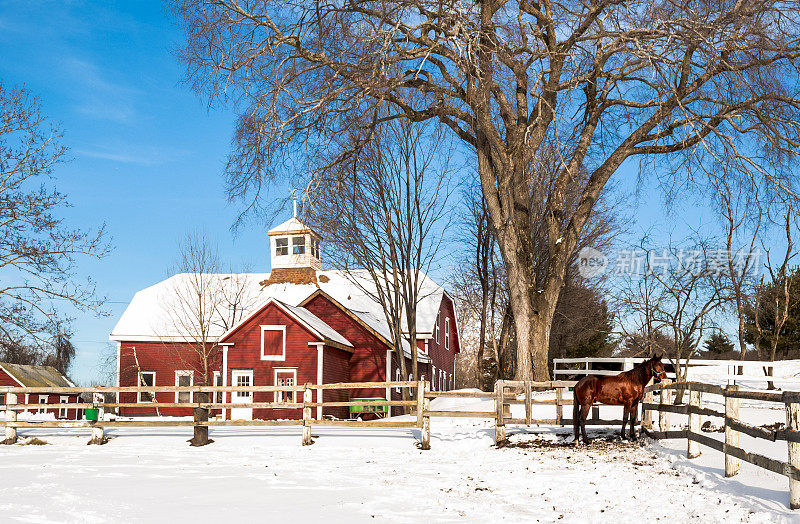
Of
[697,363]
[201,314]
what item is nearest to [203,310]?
[201,314]

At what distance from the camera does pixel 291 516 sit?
29.8 ft

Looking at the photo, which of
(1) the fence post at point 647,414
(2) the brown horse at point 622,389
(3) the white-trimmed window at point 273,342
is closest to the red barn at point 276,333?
(3) the white-trimmed window at point 273,342

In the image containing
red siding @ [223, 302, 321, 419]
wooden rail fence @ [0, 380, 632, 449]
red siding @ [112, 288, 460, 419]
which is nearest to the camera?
wooden rail fence @ [0, 380, 632, 449]

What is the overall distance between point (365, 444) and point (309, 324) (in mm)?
14041

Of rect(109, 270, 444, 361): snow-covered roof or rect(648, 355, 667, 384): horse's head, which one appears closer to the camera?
rect(648, 355, 667, 384): horse's head

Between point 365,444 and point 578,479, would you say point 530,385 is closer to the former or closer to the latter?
point 365,444

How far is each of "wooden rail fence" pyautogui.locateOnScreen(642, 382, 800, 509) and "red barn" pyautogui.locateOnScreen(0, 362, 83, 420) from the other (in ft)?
101

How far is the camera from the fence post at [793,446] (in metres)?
7.71

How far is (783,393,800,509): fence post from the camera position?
25.3ft

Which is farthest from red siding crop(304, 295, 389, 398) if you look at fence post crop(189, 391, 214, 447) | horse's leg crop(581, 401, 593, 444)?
horse's leg crop(581, 401, 593, 444)

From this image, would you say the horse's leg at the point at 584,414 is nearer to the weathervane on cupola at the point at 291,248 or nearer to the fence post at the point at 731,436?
the fence post at the point at 731,436

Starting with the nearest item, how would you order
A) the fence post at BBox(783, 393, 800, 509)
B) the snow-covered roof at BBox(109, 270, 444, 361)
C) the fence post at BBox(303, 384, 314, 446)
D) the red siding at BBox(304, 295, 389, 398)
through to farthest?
the fence post at BBox(783, 393, 800, 509)
the fence post at BBox(303, 384, 314, 446)
the red siding at BBox(304, 295, 389, 398)
the snow-covered roof at BBox(109, 270, 444, 361)

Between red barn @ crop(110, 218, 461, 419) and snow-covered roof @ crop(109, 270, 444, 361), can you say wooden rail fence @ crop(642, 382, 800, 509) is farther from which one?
snow-covered roof @ crop(109, 270, 444, 361)

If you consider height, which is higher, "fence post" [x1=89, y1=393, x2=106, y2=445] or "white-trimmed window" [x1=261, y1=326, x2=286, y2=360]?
"white-trimmed window" [x1=261, y1=326, x2=286, y2=360]
